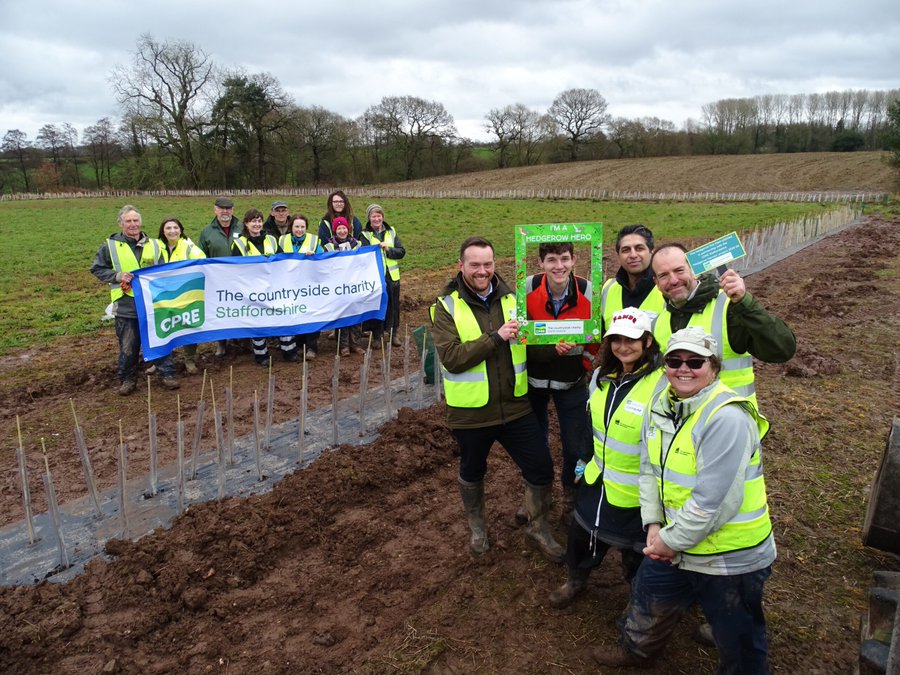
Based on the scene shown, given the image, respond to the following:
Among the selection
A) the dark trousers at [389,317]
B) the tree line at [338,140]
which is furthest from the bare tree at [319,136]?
the dark trousers at [389,317]

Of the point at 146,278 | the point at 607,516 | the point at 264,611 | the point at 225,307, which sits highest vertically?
the point at 146,278

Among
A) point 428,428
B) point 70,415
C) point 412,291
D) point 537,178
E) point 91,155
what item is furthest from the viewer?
point 91,155

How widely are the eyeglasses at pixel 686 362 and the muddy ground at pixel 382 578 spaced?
5.61ft

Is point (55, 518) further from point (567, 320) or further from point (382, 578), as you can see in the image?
point (567, 320)

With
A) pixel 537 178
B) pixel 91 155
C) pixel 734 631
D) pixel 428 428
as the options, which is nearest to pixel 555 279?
pixel 734 631

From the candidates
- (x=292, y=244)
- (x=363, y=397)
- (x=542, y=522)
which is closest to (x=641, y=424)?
(x=542, y=522)

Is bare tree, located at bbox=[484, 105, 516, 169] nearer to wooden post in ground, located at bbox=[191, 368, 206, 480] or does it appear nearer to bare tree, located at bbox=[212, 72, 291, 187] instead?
bare tree, located at bbox=[212, 72, 291, 187]

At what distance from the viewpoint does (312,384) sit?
7.16m

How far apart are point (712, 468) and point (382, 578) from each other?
2.29 m

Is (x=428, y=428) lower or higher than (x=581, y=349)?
lower

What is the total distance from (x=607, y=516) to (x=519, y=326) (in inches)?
46.9

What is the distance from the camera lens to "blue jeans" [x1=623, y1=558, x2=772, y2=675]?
8.29ft

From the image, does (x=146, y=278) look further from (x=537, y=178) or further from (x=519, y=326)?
(x=537, y=178)

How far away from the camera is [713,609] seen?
2576mm
